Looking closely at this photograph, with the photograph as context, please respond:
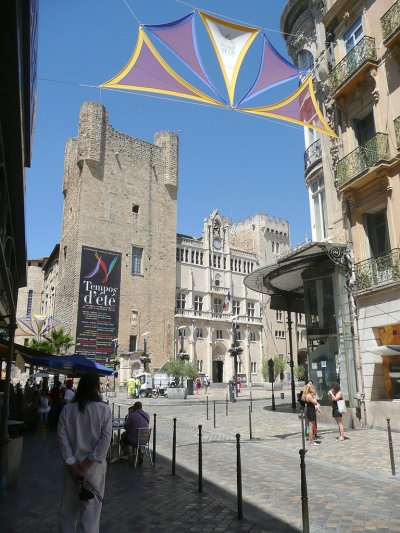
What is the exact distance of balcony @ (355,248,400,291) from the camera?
13.6 metres

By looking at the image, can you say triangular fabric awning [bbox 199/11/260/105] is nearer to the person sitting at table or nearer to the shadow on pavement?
the person sitting at table

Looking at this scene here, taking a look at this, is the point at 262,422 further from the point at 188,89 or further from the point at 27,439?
the point at 188,89

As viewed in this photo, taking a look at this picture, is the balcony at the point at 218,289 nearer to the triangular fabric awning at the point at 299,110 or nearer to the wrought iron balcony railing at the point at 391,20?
the wrought iron balcony railing at the point at 391,20

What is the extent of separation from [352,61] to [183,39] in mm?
8481

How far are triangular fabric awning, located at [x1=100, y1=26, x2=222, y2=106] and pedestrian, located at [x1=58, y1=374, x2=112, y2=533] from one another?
25.4ft

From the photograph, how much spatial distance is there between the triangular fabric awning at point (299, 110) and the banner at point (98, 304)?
1536 inches

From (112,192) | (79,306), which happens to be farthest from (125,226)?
(79,306)

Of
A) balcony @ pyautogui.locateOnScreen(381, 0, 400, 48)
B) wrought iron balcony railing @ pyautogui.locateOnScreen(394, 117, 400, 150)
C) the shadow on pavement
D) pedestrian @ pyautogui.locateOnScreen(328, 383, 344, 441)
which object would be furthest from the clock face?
the shadow on pavement

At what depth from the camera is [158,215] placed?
57.2 m

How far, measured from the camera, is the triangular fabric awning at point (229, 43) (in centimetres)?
1051

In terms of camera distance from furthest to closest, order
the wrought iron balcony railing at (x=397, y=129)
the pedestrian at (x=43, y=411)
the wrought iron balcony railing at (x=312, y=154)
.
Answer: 1. the wrought iron balcony railing at (x=312, y=154)
2. the pedestrian at (x=43, y=411)
3. the wrought iron balcony railing at (x=397, y=129)

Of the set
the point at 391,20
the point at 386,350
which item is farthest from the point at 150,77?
the point at 386,350

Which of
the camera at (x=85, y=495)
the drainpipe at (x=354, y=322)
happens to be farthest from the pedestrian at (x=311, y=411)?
the camera at (x=85, y=495)

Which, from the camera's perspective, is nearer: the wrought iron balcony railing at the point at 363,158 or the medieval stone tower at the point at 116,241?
the wrought iron balcony railing at the point at 363,158
